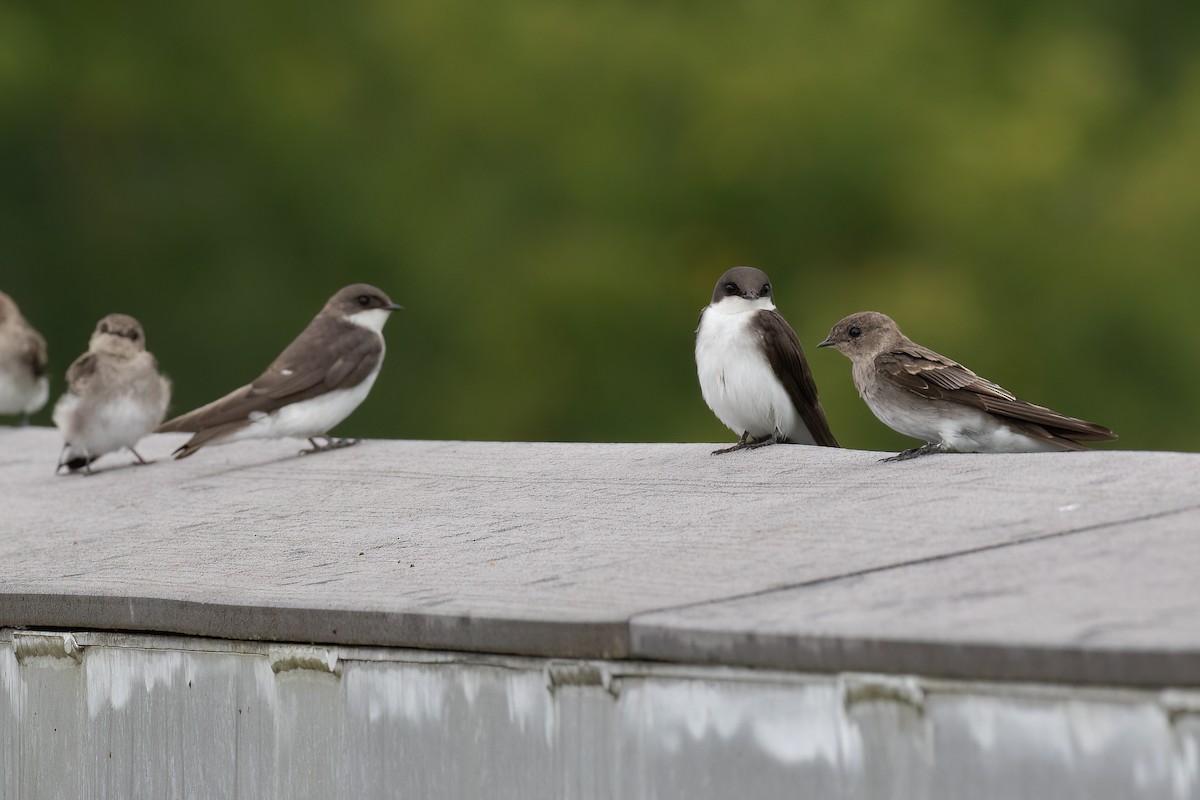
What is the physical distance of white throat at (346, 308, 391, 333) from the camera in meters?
9.44

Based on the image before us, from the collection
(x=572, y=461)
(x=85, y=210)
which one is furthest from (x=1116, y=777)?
(x=85, y=210)

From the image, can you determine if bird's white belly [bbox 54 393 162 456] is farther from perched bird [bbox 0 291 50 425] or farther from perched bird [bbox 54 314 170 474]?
perched bird [bbox 0 291 50 425]

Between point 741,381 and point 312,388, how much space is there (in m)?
2.69

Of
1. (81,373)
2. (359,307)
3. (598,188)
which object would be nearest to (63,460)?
(81,373)

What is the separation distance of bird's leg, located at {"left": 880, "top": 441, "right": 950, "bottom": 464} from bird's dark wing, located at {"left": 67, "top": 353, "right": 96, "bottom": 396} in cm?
422

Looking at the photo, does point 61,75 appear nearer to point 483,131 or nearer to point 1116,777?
point 483,131

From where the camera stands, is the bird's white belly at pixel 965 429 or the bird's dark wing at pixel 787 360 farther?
the bird's dark wing at pixel 787 360

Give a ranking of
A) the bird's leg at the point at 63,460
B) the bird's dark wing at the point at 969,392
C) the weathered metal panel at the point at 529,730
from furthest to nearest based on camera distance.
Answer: the bird's leg at the point at 63,460
the bird's dark wing at the point at 969,392
the weathered metal panel at the point at 529,730

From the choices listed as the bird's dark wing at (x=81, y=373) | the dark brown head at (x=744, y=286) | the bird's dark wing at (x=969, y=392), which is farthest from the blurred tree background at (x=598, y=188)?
the bird's dark wing at (x=969, y=392)

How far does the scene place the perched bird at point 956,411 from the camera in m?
5.81

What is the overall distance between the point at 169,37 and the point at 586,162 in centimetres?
573

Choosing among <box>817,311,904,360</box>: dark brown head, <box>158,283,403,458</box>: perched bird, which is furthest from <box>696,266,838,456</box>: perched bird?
<box>158,283,403,458</box>: perched bird

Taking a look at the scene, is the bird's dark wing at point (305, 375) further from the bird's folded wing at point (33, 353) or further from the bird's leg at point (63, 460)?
the bird's folded wing at point (33, 353)

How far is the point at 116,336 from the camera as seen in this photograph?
8.88 meters
